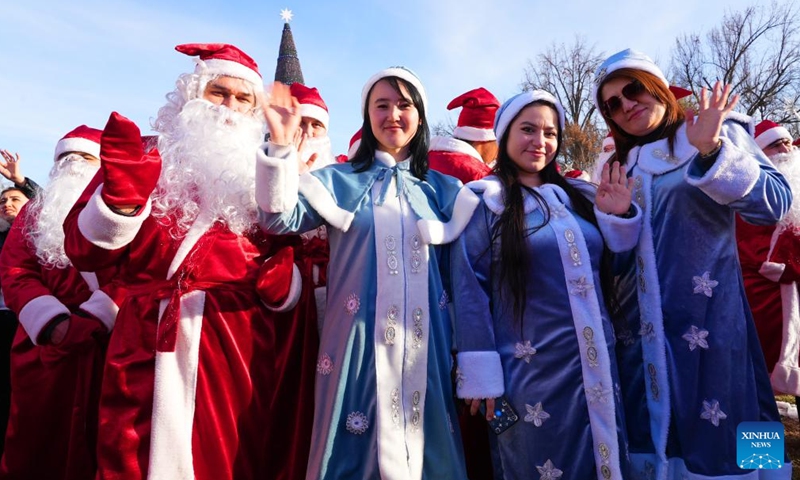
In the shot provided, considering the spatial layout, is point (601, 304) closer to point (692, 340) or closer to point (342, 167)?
point (692, 340)

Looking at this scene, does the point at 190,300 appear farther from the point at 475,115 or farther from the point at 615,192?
the point at 475,115

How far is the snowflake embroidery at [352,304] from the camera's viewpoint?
94.3 inches

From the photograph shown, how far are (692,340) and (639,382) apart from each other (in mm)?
345

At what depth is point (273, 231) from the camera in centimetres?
236

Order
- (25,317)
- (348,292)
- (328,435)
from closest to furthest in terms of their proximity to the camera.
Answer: (328,435) → (348,292) → (25,317)

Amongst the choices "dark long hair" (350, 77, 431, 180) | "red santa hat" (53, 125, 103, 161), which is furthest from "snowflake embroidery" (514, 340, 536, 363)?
"red santa hat" (53, 125, 103, 161)

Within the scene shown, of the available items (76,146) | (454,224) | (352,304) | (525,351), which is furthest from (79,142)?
(525,351)

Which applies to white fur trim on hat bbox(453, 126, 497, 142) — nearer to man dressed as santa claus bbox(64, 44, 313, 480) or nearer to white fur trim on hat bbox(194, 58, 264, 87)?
white fur trim on hat bbox(194, 58, 264, 87)

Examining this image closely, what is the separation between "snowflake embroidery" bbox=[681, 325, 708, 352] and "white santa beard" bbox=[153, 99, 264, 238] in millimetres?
2054

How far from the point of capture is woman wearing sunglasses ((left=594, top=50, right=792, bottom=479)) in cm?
229

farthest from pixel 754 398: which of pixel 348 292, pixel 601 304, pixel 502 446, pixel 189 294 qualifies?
pixel 189 294

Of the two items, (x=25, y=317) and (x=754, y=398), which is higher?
(x=25, y=317)

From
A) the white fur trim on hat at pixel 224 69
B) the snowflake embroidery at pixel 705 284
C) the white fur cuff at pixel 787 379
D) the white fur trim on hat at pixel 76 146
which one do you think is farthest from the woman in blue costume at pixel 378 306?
the white fur cuff at pixel 787 379

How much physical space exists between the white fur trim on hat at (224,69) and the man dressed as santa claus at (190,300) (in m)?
0.21
